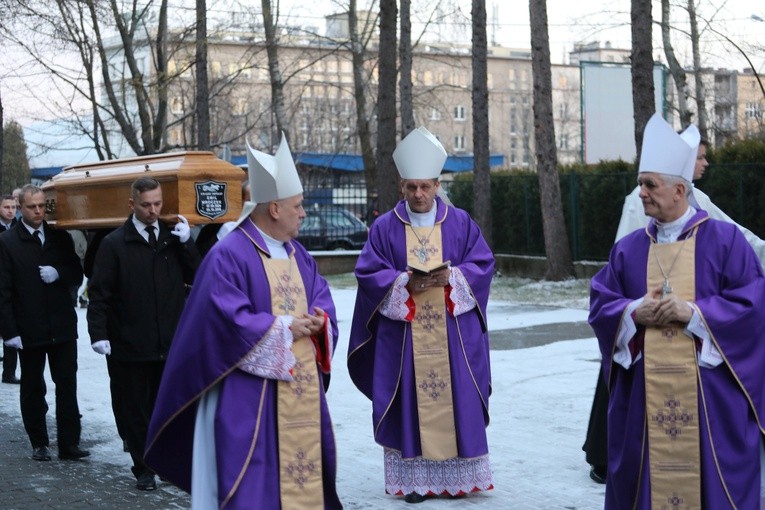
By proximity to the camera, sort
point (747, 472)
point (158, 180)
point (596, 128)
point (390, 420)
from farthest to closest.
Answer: point (596, 128), point (158, 180), point (390, 420), point (747, 472)

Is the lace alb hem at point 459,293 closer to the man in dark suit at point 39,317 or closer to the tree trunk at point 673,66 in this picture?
the man in dark suit at point 39,317

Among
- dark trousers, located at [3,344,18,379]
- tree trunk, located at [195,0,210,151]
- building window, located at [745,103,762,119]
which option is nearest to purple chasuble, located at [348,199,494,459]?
dark trousers, located at [3,344,18,379]

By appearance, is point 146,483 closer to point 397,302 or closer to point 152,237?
point 152,237

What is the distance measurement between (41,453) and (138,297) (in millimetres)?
1731

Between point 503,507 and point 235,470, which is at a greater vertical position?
point 235,470

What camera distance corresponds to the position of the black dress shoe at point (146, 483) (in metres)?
7.63

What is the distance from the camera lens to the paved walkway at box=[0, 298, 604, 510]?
284 inches

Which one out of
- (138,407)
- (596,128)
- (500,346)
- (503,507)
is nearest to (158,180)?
(138,407)

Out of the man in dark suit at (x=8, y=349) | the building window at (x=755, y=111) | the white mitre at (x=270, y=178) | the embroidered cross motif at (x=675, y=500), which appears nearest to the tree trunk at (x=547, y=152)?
the man in dark suit at (x=8, y=349)

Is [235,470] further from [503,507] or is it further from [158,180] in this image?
[158,180]

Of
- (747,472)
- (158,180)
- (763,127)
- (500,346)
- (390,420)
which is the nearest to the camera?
(747,472)

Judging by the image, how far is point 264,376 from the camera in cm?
528

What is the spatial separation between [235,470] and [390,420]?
2.28 meters

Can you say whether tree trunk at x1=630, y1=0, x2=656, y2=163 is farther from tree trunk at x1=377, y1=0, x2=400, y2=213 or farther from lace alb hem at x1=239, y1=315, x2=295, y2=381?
lace alb hem at x1=239, y1=315, x2=295, y2=381
